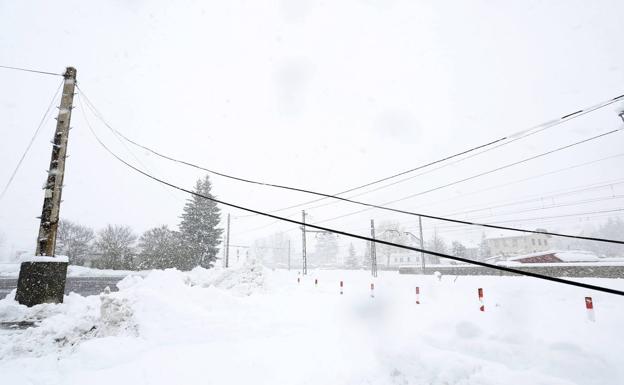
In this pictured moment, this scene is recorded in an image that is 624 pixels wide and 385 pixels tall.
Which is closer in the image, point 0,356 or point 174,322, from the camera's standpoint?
point 0,356

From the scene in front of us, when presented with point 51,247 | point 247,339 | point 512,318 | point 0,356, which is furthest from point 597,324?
point 51,247

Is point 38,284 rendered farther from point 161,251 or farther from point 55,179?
point 161,251

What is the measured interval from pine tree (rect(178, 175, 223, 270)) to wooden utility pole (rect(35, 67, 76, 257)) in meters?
30.0

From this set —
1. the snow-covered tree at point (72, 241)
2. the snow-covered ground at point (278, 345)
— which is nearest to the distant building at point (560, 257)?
the snow-covered ground at point (278, 345)

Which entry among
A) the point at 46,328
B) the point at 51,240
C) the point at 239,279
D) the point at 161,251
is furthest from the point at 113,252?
the point at 46,328

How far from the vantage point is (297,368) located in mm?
4676

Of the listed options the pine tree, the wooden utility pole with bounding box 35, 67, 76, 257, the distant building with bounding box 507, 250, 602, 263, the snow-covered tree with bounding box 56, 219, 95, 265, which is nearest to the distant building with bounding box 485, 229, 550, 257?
the distant building with bounding box 507, 250, 602, 263

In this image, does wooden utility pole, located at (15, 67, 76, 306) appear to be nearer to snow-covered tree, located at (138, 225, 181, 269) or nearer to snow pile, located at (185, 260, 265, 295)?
snow pile, located at (185, 260, 265, 295)

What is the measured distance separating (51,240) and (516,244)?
8738cm

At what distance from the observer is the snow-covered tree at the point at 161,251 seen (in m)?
38.3

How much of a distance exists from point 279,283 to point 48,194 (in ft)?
40.8

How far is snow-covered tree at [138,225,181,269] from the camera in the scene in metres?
38.3

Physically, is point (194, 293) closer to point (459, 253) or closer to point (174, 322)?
point (174, 322)

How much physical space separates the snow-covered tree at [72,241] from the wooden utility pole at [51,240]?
48.6 metres
